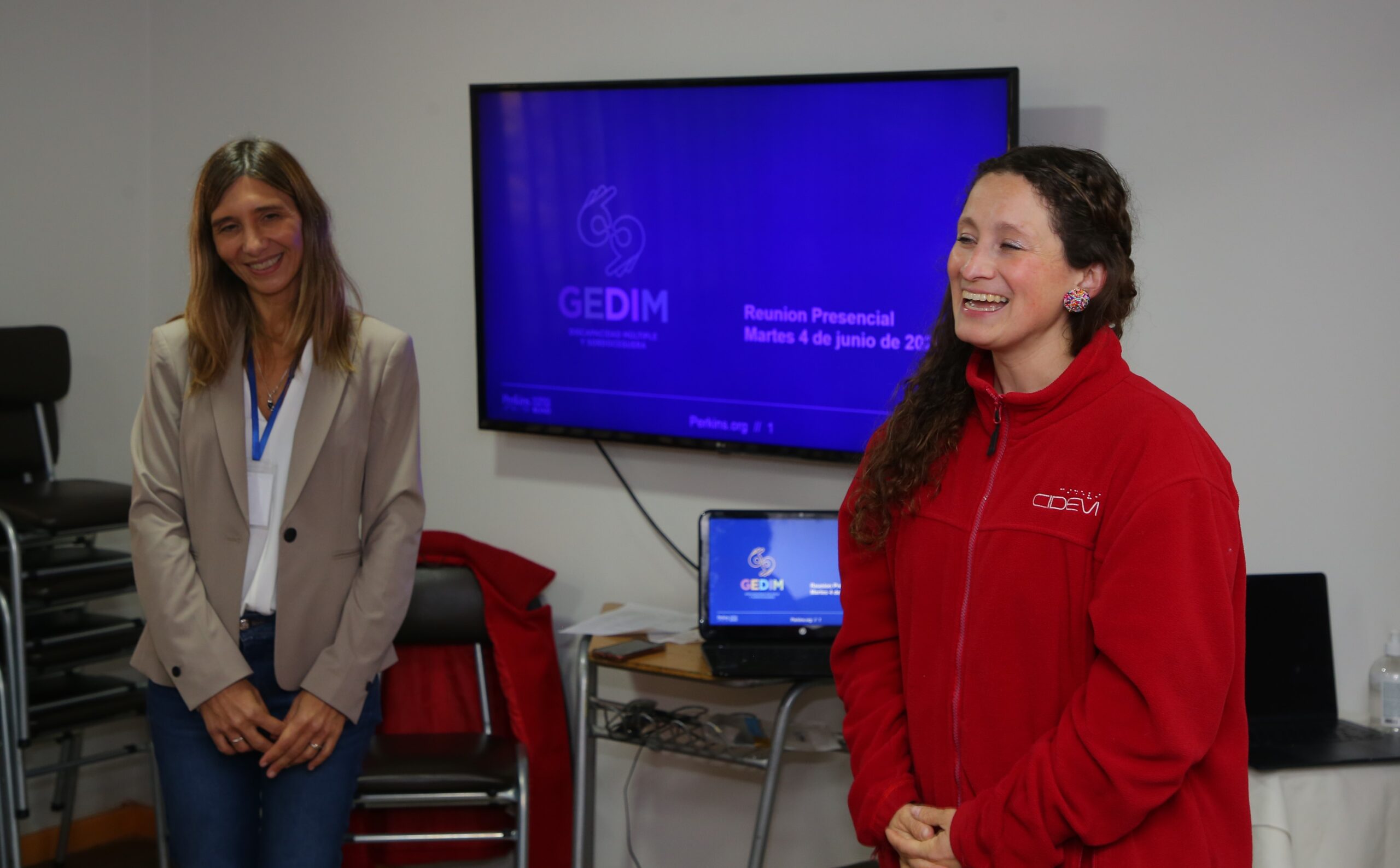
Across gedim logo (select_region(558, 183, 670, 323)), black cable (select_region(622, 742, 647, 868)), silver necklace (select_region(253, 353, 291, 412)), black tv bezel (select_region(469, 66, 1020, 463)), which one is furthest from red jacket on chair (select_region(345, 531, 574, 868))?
silver necklace (select_region(253, 353, 291, 412))

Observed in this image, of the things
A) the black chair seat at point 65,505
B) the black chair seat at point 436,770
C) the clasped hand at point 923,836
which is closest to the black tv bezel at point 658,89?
the black chair seat at point 436,770

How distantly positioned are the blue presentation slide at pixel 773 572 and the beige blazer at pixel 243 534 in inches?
34.1

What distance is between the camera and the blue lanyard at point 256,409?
6.92 ft

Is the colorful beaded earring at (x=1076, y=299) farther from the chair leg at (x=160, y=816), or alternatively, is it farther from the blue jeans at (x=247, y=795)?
the chair leg at (x=160, y=816)

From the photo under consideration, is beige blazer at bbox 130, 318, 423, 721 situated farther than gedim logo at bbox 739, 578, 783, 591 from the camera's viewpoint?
No

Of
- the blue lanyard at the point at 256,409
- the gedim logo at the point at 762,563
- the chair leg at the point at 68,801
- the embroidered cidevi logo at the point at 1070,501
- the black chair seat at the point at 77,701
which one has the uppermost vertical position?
A: the blue lanyard at the point at 256,409

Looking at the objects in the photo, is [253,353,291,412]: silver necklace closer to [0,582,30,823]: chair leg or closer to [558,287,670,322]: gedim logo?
[558,287,670,322]: gedim logo

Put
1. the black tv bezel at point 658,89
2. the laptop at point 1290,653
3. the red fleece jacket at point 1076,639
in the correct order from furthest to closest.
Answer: the black tv bezel at point 658,89 → the laptop at point 1290,653 → the red fleece jacket at point 1076,639

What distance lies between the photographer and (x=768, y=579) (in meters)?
2.82

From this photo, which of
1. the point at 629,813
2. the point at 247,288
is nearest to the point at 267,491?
the point at 247,288

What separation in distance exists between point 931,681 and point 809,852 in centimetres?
179

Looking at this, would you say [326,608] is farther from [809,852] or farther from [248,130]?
[248,130]

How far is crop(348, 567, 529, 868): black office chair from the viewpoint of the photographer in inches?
110

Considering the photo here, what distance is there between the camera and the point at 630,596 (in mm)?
3311
